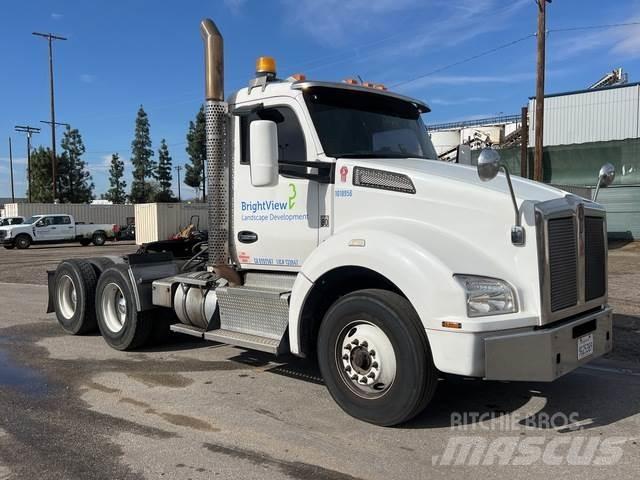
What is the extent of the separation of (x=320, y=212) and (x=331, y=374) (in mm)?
1405

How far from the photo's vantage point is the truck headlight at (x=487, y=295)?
12.5ft

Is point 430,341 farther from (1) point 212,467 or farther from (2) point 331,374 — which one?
(1) point 212,467

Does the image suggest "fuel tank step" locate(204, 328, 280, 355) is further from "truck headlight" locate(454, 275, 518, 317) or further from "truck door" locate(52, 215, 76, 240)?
"truck door" locate(52, 215, 76, 240)

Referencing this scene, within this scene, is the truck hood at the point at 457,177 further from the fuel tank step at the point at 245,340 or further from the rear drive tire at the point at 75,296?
the rear drive tire at the point at 75,296

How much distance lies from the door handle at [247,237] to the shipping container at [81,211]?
40.4 m

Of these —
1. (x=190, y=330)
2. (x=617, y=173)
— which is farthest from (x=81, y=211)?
(x=190, y=330)

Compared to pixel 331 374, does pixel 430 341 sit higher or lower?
higher

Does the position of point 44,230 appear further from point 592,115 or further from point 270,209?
point 270,209

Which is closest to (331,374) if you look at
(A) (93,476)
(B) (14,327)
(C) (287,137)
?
(A) (93,476)

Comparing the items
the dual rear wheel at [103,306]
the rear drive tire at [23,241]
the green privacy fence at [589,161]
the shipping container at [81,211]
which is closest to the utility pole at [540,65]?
the green privacy fence at [589,161]

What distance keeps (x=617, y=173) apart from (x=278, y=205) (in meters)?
22.4

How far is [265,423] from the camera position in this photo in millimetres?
4453

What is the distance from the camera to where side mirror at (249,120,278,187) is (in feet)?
15.5

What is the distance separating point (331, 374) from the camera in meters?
4.53
